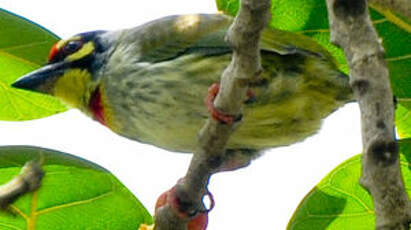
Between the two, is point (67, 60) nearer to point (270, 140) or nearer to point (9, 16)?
point (9, 16)

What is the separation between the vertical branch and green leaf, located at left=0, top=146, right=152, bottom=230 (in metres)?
1.61

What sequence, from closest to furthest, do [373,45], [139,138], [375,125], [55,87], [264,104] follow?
[375,125] < [373,45] < [264,104] < [139,138] < [55,87]

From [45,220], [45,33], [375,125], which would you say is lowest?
[45,220]

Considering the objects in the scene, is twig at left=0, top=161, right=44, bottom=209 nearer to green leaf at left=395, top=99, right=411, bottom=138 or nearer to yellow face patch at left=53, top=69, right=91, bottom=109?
green leaf at left=395, top=99, right=411, bottom=138

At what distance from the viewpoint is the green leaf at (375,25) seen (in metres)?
3.52

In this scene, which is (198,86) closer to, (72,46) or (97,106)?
(97,106)

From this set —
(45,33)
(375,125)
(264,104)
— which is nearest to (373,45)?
(375,125)

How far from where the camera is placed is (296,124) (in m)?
3.57

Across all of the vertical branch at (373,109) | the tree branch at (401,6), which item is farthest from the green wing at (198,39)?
the vertical branch at (373,109)

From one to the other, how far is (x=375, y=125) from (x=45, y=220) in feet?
7.01

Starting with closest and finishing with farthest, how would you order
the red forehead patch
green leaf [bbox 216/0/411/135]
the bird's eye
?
green leaf [bbox 216/0/411/135] → the red forehead patch → the bird's eye

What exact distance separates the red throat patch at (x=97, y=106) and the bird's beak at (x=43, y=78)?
0.18 meters

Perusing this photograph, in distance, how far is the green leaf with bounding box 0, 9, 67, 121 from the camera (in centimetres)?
370

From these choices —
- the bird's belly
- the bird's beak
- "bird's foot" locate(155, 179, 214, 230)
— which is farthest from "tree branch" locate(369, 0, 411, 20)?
the bird's beak
